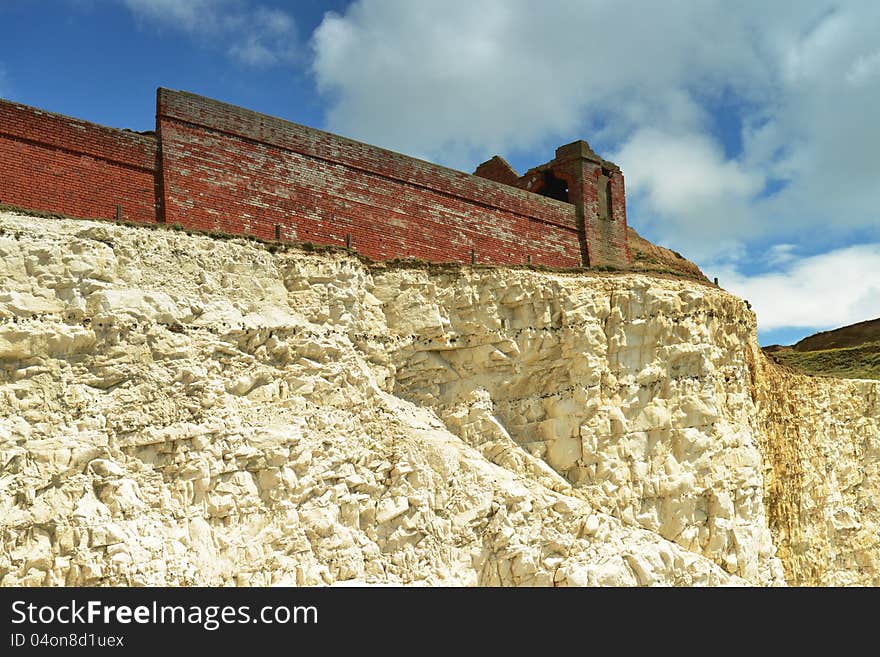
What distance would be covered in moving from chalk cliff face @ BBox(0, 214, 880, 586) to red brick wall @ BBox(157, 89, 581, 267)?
808mm

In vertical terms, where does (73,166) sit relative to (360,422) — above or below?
above

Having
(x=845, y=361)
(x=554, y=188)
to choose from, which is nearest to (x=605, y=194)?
(x=554, y=188)

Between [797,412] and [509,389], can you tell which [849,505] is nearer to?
[797,412]

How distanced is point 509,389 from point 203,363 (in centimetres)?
565

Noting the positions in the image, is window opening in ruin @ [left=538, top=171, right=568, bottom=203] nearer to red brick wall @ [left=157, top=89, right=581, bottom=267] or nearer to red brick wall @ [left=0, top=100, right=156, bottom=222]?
red brick wall @ [left=157, top=89, right=581, bottom=267]

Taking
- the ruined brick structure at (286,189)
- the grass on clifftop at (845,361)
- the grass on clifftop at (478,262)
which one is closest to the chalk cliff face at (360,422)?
the grass on clifftop at (478,262)

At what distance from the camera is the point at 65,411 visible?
11602 millimetres

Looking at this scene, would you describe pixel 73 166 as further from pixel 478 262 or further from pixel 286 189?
pixel 478 262

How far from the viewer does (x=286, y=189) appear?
1528 cm

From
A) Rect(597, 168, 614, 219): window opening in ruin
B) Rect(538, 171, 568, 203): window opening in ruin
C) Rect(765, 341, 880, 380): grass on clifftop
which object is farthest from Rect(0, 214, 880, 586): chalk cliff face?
Rect(765, 341, 880, 380): grass on clifftop

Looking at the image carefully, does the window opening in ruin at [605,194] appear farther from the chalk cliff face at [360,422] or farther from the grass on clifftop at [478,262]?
the chalk cliff face at [360,422]

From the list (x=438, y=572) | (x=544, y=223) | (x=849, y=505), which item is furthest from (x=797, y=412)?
(x=438, y=572)

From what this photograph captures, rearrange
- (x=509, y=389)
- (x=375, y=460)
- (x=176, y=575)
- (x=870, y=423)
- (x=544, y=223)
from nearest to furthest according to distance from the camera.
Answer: (x=176, y=575)
(x=375, y=460)
(x=509, y=389)
(x=544, y=223)
(x=870, y=423)

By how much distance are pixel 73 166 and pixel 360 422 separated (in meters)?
5.82
